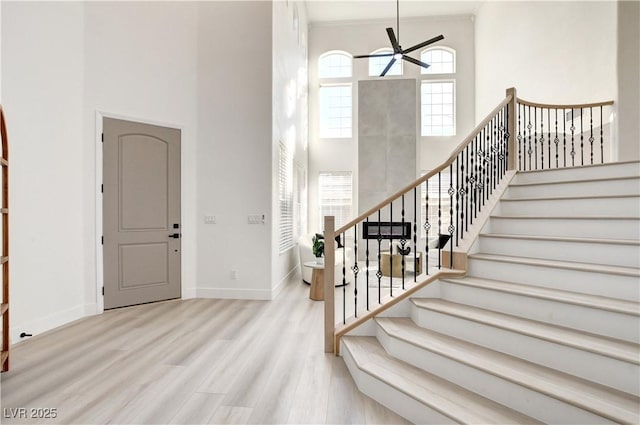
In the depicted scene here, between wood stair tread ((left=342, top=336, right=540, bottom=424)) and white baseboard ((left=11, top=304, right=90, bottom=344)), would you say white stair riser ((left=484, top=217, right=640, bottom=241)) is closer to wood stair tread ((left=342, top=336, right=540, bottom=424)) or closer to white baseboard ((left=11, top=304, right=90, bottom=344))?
wood stair tread ((left=342, top=336, right=540, bottom=424))

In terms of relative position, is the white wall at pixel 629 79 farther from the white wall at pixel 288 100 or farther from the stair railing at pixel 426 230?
the white wall at pixel 288 100

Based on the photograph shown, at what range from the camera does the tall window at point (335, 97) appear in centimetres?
920

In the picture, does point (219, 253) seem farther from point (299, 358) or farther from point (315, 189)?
point (315, 189)

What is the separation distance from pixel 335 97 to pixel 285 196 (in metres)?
4.63

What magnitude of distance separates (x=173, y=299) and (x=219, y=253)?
90 centimetres

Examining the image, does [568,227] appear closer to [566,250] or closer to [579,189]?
[566,250]

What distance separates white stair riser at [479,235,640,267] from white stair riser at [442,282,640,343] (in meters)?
0.65

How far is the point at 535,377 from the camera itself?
71.3 inches

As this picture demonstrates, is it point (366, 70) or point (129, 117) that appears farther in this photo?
point (366, 70)

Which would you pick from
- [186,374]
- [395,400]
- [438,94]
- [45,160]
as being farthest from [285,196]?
[438,94]

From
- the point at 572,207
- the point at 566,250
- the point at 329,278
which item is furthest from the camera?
the point at 572,207

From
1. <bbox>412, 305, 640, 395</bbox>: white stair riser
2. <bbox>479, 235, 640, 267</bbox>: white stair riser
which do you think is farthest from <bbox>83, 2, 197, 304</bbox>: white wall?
<bbox>479, 235, 640, 267</bbox>: white stair riser

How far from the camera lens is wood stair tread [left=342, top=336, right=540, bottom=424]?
5.75 ft

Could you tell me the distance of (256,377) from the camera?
251 centimetres
